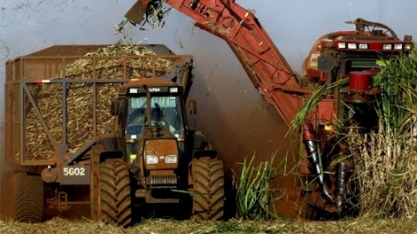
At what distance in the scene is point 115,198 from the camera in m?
12.6

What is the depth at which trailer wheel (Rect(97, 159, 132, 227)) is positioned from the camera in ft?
41.2

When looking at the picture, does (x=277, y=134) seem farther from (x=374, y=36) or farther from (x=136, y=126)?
(x=136, y=126)

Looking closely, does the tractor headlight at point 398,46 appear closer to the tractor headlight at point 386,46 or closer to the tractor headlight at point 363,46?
the tractor headlight at point 386,46

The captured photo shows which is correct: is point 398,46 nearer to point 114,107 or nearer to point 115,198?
point 114,107

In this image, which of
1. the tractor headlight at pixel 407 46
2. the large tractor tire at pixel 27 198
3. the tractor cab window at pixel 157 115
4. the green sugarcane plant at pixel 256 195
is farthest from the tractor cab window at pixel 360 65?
the large tractor tire at pixel 27 198

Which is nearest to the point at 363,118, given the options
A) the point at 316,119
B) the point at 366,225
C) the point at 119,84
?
the point at 316,119

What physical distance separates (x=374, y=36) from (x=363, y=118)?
77.7 inches

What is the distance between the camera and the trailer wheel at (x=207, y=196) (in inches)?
502

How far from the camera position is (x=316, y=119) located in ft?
44.6

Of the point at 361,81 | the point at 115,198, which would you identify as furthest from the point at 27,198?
the point at 361,81

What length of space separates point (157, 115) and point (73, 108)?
7.10ft

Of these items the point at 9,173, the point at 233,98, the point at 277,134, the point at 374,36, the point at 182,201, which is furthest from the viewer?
the point at 233,98

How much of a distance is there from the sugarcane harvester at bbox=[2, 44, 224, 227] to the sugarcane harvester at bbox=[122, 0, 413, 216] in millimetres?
1068

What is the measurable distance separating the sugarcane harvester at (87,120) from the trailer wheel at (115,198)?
0.38 m
